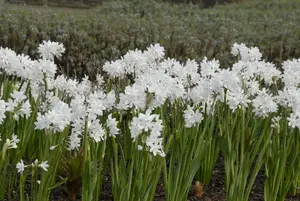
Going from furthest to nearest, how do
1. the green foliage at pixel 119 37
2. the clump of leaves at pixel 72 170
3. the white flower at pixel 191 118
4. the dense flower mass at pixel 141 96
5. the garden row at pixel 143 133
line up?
the green foliage at pixel 119 37 < the clump of leaves at pixel 72 170 < the white flower at pixel 191 118 < the garden row at pixel 143 133 < the dense flower mass at pixel 141 96

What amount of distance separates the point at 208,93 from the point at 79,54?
4095mm

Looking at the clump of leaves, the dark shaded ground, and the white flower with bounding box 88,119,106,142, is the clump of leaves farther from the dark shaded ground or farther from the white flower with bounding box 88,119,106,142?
the white flower with bounding box 88,119,106,142

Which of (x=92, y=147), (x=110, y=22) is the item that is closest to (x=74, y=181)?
(x=92, y=147)

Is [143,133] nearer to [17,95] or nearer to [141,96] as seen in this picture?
[141,96]

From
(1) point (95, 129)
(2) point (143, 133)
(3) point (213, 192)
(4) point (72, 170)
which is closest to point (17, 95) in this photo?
(1) point (95, 129)

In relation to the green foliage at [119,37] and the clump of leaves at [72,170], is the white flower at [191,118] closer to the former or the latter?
the clump of leaves at [72,170]

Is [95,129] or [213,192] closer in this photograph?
[95,129]

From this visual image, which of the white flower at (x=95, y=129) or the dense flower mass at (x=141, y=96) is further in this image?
the white flower at (x=95, y=129)

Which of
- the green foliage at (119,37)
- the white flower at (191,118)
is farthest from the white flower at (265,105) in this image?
the green foliage at (119,37)

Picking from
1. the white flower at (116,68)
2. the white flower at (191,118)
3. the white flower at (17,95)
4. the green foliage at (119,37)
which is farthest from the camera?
the green foliage at (119,37)

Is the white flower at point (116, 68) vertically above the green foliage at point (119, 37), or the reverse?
the green foliage at point (119, 37)

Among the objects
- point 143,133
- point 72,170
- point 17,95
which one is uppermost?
point 17,95

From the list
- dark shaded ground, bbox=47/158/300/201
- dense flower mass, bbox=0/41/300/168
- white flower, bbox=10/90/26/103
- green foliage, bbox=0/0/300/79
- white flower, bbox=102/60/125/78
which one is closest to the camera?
dense flower mass, bbox=0/41/300/168

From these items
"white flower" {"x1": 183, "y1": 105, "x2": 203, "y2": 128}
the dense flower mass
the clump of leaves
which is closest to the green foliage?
the dense flower mass
